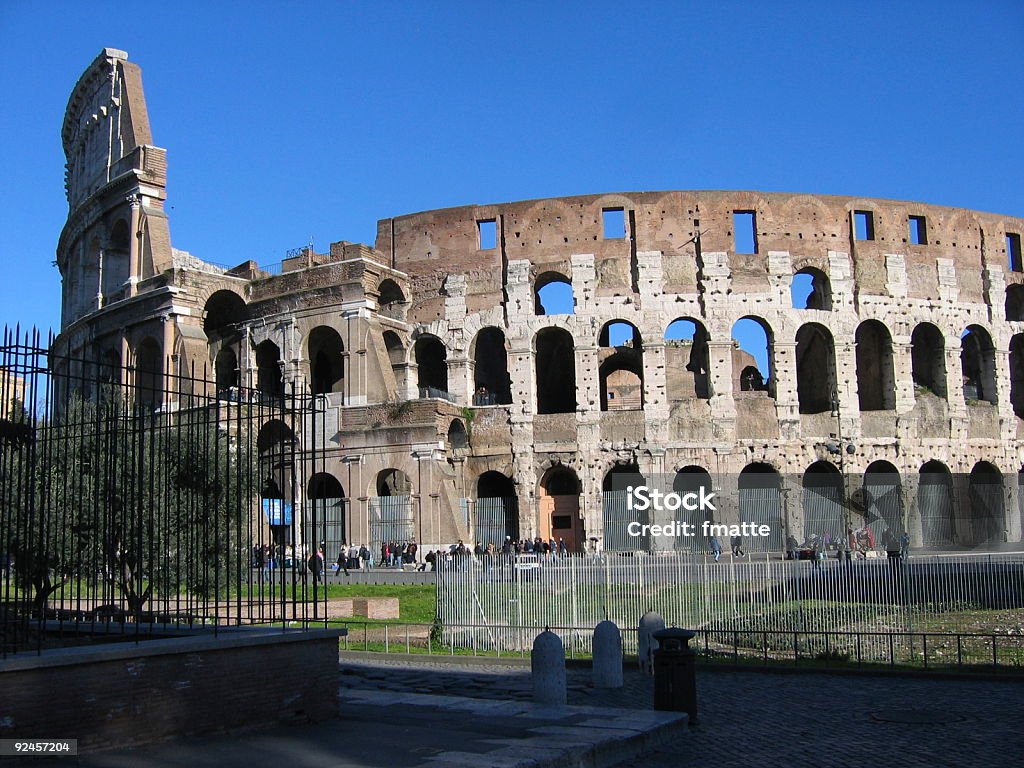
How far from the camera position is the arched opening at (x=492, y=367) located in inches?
1372

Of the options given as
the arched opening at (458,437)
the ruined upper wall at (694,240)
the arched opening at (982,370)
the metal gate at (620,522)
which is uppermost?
the ruined upper wall at (694,240)

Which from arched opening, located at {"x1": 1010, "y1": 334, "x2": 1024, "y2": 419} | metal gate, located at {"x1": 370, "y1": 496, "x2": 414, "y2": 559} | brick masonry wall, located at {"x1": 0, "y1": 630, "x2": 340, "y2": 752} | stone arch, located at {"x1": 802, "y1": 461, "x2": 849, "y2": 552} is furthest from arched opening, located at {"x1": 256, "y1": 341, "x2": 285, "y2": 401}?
brick masonry wall, located at {"x1": 0, "y1": 630, "x2": 340, "y2": 752}

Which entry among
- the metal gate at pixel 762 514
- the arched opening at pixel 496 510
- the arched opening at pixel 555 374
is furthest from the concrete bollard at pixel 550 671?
the arched opening at pixel 555 374

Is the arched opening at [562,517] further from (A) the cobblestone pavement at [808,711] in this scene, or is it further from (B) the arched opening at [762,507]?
(A) the cobblestone pavement at [808,711]

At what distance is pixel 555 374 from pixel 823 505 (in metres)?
10.9

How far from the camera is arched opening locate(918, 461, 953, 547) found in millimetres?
30031

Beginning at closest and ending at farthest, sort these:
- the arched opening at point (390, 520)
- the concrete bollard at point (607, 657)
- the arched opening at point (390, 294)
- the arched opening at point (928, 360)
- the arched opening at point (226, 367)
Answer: the concrete bollard at point (607, 657), the arched opening at point (390, 520), the arched opening at point (928, 360), the arched opening at point (390, 294), the arched opening at point (226, 367)

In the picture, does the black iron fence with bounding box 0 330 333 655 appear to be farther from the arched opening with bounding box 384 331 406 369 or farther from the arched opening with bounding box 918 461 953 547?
the arched opening with bounding box 918 461 953 547

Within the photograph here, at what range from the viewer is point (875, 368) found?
33.4 meters

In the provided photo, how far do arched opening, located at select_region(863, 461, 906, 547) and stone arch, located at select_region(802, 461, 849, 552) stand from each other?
2.61 ft

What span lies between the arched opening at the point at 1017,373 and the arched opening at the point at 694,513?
1262 centimetres

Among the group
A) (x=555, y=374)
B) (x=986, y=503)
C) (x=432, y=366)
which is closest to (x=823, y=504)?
(x=986, y=503)

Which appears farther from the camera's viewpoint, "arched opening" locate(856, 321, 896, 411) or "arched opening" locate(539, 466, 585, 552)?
"arched opening" locate(856, 321, 896, 411)

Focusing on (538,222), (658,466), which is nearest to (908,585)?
(658,466)
